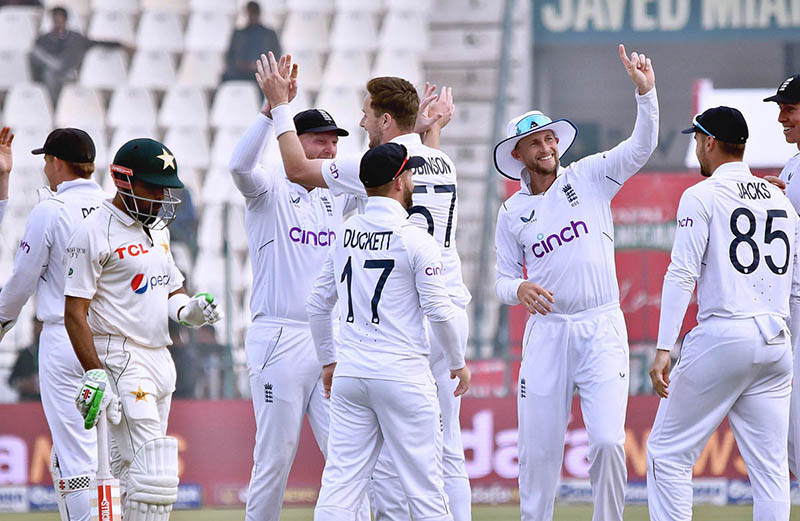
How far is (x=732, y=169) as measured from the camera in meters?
5.41

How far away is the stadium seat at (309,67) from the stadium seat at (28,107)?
2.56 m

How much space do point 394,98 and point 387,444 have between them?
1629 mm

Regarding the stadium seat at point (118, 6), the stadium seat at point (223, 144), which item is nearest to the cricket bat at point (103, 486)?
the stadium seat at point (223, 144)

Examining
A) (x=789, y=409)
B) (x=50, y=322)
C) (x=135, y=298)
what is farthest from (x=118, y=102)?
(x=789, y=409)

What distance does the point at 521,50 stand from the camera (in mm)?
11688

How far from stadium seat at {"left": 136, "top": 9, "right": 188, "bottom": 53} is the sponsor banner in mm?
4337

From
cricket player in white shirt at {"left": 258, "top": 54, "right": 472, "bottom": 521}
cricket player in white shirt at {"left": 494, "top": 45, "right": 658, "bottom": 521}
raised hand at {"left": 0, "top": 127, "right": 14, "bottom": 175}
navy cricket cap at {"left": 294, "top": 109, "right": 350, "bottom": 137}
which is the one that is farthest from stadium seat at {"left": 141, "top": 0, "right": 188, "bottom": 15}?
cricket player in white shirt at {"left": 494, "top": 45, "right": 658, "bottom": 521}

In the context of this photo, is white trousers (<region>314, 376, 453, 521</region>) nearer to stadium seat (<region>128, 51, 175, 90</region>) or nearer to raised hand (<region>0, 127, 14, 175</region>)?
raised hand (<region>0, 127, 14, 175</region>)

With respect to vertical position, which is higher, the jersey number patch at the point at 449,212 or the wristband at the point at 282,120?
the wristband at the point at 282,120

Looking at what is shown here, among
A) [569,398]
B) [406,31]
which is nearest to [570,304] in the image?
[569,398]

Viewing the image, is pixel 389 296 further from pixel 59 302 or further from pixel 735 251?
pixel 59 302

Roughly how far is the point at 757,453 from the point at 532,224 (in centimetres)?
146

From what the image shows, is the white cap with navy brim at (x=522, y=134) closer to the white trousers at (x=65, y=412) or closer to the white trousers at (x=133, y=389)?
the white trousers at (x=133, y=389)

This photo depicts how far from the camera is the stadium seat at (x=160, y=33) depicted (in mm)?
12484
